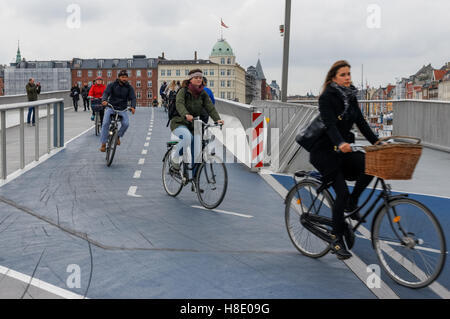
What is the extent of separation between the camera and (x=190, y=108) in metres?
8.75

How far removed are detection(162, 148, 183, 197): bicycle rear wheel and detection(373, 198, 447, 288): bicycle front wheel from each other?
441cm

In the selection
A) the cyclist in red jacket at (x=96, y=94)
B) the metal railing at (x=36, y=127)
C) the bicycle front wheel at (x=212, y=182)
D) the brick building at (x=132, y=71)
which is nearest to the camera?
the bicycle front wheel at (x=212, y=182)

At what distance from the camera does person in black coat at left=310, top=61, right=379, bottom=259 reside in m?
5.27

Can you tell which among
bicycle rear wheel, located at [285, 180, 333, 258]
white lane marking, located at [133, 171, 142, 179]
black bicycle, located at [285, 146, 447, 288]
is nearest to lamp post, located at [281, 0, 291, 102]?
white lane marking, located at [133, 171, 142, 179]

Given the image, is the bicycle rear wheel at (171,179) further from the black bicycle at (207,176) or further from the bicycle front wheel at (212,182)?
the bicycle front wheel at (212,182)

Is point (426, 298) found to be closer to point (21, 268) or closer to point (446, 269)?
point (446, 269)

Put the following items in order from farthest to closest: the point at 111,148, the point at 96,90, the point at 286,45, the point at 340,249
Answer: the point at 96,90
the point at 286,45
the point at 111,148
the point at 340,249

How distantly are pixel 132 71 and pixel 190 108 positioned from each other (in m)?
160

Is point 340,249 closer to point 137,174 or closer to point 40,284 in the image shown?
point 40,284

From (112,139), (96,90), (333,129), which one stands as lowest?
(112,139)

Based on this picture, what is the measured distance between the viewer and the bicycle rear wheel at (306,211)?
563 cm

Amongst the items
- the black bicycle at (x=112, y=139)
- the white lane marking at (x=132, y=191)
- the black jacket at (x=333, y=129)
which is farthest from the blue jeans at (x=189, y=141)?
the black bicycle at (x=112, y=139)

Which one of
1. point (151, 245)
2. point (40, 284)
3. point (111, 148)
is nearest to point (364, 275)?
point (151, 245)
